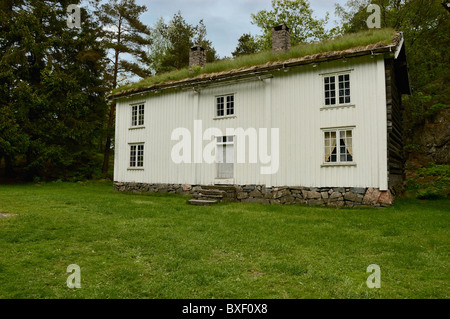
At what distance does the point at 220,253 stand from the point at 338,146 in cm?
869

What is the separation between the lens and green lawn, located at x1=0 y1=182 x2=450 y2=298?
4625 millimetres

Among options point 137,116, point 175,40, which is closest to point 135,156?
point 137,116

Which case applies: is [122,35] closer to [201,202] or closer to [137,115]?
[137,115]

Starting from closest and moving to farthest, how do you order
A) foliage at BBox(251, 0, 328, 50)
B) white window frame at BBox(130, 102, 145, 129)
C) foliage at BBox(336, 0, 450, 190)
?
white window frame at BBox(130, 102, 145, 129)
foliage at BBox(336, 0, 450, 190)
foliage at BBox(251, 0, 328, 50)

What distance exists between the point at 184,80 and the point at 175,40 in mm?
21642

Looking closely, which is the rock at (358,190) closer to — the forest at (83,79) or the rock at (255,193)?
the rock at (255,193)

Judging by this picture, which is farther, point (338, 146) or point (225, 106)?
point (225, 106)

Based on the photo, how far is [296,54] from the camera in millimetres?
14570

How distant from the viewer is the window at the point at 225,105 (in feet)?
53.3

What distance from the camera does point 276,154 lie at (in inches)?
574

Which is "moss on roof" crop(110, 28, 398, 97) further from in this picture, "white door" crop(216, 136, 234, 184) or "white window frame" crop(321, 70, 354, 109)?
"white door" crop(216, 136, 234, 184)

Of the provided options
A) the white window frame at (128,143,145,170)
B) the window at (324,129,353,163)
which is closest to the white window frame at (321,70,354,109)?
the window at (324,129,353,163)

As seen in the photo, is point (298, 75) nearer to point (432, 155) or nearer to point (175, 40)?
point (432, 155)
